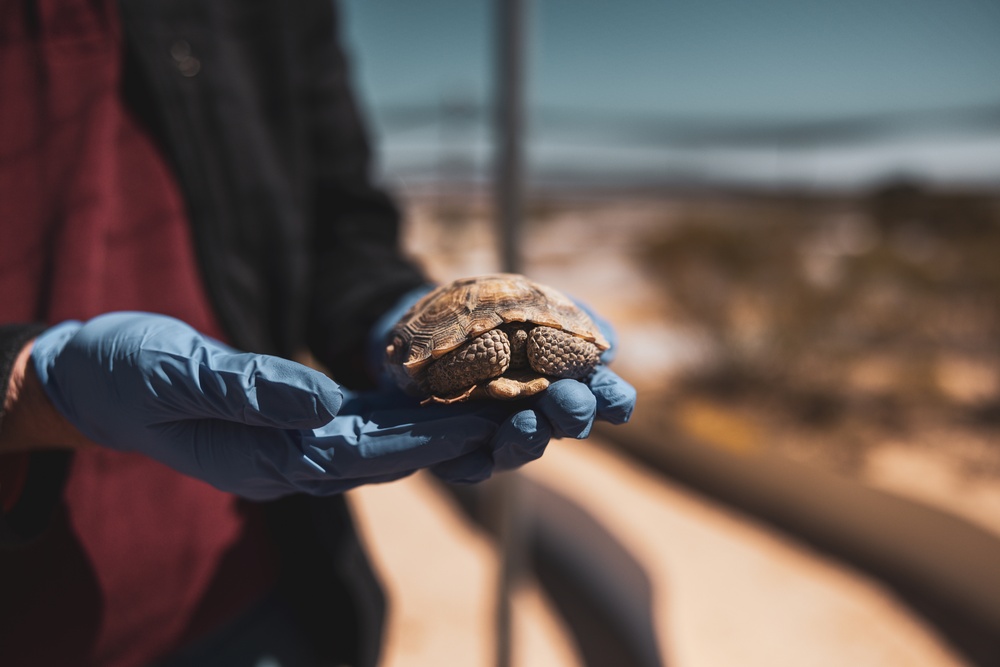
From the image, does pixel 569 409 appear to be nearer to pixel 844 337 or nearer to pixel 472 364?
pixel 472 364

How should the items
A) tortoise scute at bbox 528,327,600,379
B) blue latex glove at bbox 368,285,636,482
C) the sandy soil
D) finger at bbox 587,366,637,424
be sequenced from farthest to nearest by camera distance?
the sandy soil
tortoise scute at bbox 528,327,600,379
finger at bbox 587,366,637,424
blue latex glove at bbox 368,285,636,482

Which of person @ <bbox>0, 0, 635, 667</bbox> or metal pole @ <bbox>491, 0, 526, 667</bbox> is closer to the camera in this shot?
person @ <bbox>0, 0, 635, 667</bbox>

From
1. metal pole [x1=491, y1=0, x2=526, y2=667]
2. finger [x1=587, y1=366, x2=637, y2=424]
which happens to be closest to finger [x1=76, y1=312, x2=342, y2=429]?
finger [x1=587, y1=366, x2=637, y2=424]

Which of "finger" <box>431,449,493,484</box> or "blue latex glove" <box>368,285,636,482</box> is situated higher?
"blue latex glove" <box>368,285,636,482</box>

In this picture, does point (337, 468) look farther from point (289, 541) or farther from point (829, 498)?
point (829, 498)

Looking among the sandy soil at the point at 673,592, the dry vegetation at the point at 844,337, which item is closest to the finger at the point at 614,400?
the sandy soil at the point at 673,592

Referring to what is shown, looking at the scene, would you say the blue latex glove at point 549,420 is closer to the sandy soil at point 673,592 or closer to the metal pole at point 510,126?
the metal pole at point 510,126

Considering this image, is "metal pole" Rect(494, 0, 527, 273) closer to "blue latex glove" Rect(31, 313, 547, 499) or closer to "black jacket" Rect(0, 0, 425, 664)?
"black jacket" Rect(0, 0, 425, 664)
